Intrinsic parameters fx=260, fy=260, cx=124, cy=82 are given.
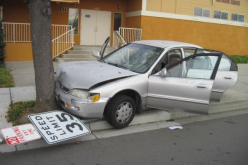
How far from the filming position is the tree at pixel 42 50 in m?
4.96

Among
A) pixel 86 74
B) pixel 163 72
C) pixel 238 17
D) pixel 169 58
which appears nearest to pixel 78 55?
pixel 169 58

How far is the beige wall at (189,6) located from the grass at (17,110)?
10.4 m

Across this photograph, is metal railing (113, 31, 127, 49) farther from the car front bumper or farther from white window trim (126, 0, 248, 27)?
the car front bumper

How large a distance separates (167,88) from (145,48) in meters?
1.24

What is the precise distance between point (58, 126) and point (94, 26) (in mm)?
11319

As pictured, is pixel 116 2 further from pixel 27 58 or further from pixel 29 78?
pixel 29 78

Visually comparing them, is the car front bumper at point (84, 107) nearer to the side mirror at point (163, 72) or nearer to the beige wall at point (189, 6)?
the side mirror at point (163, 72)

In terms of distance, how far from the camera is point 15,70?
10086 millimetres

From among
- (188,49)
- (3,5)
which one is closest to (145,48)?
(188,49)

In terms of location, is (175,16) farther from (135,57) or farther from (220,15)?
(135,57)

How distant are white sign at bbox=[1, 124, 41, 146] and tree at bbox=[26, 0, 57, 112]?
1027mm

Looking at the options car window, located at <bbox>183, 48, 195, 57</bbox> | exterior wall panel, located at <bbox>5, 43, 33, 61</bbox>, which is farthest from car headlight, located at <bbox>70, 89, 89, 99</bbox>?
exterior wall panel, located at <bbox>5, 43, 33, 61</bbox>

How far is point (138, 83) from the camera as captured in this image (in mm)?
5109

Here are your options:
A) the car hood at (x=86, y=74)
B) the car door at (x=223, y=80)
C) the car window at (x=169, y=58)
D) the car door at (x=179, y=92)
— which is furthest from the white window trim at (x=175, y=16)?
the car door at (x=179, y=92)
